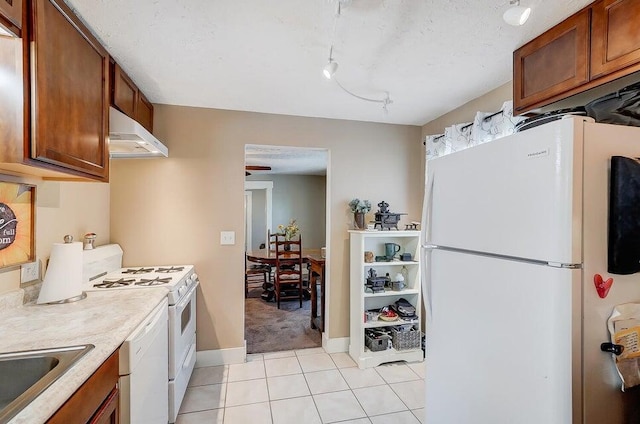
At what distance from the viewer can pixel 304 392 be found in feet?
7.91

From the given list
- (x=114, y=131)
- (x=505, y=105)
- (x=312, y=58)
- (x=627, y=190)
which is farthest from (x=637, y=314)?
(x=114, y=131)

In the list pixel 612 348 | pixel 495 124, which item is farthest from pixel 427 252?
pixel 495 124

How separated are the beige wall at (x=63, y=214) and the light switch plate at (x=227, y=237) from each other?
923mm

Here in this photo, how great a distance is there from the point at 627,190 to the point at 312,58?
163 centimetres

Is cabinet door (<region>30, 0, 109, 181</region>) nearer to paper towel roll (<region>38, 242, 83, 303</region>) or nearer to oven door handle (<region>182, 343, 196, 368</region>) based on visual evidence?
paper towel roll (<region>38, 242, 83, 303</region>)

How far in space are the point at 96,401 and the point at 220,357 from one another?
74.2 inches

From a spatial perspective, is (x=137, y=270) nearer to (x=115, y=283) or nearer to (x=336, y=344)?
(x=115, y=283)

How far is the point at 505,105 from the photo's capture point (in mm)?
2074

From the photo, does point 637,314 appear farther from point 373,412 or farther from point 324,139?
point 324,139

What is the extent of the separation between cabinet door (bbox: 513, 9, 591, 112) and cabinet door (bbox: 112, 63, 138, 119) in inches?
94.7

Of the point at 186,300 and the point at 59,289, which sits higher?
the point at 59,289

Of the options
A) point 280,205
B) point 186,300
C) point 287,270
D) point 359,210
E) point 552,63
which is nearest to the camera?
point 552,63

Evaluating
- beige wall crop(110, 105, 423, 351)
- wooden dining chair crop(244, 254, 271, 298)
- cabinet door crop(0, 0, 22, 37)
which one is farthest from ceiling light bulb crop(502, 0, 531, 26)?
wooden dining chair crop(244, 254, 271, 298)

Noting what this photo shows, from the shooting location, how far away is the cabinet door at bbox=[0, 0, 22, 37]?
105 centimetres
